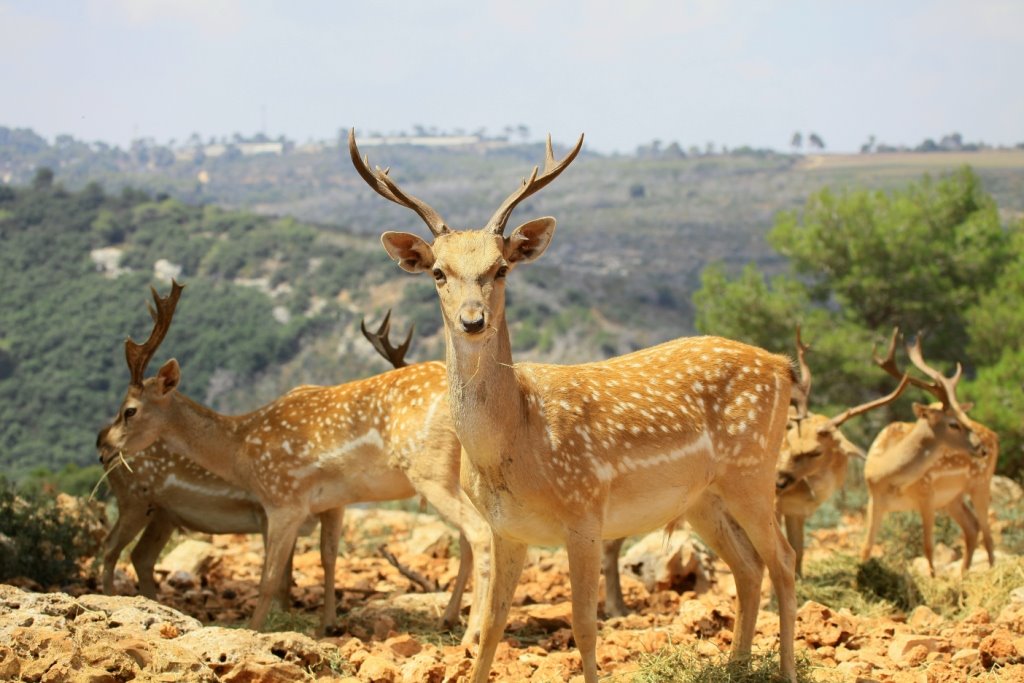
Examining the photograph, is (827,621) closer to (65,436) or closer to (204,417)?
(204,417)

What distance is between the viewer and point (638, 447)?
6398 millimetres

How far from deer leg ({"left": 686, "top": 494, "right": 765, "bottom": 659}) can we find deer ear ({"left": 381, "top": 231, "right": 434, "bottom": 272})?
8.13 ft

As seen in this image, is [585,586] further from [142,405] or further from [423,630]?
[142,405]

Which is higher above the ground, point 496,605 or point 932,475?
point 496,605

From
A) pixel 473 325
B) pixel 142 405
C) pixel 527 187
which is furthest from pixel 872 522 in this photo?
pixel 473 325

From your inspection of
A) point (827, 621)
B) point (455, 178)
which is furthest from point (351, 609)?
point (455, 178)

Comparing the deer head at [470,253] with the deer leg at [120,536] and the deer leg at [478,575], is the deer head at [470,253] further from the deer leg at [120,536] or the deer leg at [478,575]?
the deer leg at [120,536]

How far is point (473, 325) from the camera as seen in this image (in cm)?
543

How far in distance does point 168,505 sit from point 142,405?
92cm

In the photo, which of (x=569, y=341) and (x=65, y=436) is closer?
(x=65, y=436)

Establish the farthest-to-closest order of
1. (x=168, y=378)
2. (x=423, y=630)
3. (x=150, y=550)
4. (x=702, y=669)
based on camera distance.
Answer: (x=150, y=550), (x=168, y=378), (x=423, y=630), (x=702, y=669)

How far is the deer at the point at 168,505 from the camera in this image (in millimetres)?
9750

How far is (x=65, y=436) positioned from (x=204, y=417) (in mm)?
19762

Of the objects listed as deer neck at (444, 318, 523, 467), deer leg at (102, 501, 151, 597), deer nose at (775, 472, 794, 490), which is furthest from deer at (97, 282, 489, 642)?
deer nose at (775, 472, 794, 490)
